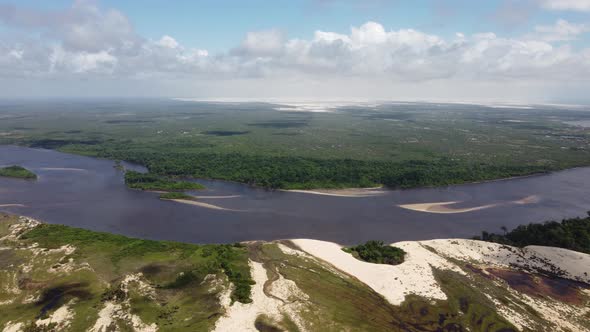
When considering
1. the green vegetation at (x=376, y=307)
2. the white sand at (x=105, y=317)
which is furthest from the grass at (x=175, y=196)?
the white sand at (x=105, y=317)

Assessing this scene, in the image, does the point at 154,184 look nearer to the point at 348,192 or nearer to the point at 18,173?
the point at 18,173

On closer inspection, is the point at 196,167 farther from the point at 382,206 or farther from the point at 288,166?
the point at 382,206

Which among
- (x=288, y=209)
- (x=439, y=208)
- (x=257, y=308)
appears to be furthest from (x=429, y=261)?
(x=288, y=209)

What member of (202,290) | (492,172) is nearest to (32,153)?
(202,290)

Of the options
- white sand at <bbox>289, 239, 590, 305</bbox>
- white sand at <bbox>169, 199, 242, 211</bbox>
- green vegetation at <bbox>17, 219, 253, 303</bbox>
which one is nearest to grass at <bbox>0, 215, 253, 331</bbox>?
green vegetation at <bbox>17, 219, 253, 303</bbox>

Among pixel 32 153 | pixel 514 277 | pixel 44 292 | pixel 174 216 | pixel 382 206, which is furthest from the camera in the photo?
pixel 32 153

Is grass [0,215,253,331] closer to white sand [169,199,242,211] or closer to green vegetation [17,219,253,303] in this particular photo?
green vegetation [17,219,253,303]
